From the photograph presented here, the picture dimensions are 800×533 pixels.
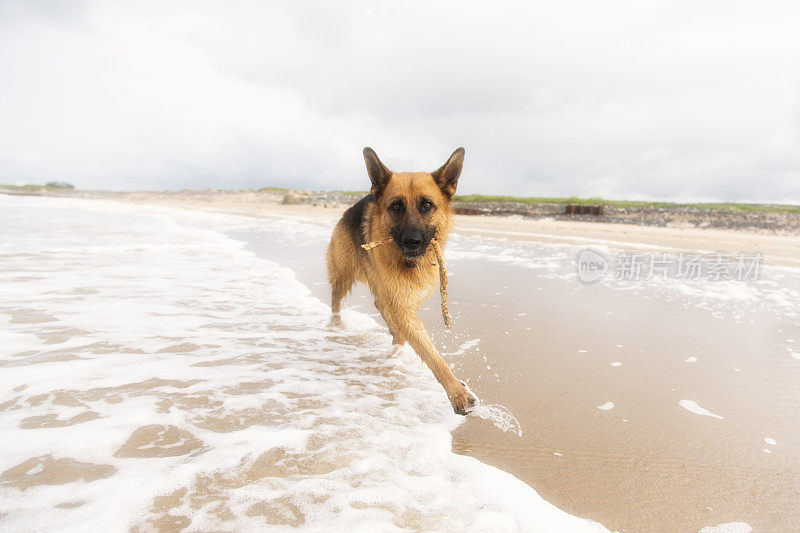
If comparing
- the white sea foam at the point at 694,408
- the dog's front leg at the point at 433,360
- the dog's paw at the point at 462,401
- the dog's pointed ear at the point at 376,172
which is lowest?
the white sea foam at the point at 694,408

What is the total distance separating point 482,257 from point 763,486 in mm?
7568

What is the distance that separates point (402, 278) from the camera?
341 centimetres

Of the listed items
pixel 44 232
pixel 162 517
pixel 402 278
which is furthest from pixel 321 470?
pixel 44 232

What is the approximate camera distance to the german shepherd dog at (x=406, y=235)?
126 inches

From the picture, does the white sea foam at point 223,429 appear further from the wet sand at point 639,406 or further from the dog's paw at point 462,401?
the wet sand at point 639,406

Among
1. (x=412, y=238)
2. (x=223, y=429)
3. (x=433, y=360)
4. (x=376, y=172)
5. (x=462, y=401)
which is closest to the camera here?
(x=223, y=429)

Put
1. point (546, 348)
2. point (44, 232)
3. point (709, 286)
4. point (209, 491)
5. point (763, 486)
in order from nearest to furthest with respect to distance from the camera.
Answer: point (209, 491) → point (763, 486) → point (546, 348) → point (709, 286) → point (44, 232)

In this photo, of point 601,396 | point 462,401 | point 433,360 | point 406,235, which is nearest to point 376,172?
point 406,235

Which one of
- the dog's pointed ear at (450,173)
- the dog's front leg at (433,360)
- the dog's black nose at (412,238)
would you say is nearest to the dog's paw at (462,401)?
the dog's front leg at (433,360)

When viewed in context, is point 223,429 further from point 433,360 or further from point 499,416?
point 499,416

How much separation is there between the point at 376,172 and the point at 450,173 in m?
0.68

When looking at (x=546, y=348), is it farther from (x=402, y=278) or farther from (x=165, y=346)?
(x=165, y=346)

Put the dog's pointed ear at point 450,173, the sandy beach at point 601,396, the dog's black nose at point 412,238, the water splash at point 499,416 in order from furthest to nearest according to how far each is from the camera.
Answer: the dog's pointed ear at point 450,173 < the dog's black nose at point 412,238 < the water splash at point 499,416 < the sandy beach at point 601,396

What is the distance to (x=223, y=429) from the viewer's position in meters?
2.37
